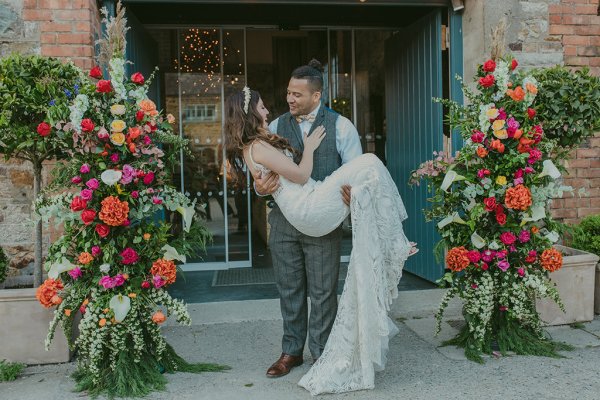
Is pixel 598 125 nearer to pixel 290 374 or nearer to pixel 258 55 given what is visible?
pixel 290 374

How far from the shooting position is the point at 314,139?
3508mm

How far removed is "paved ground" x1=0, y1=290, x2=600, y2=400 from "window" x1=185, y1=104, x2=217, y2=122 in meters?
3.10

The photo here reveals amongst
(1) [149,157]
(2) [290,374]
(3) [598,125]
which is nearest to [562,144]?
(3) [598,125]

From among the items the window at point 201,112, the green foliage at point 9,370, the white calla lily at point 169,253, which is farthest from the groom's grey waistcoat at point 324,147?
the window at point 201,112

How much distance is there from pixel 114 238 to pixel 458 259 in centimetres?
224

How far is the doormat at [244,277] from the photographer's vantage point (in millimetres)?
6484

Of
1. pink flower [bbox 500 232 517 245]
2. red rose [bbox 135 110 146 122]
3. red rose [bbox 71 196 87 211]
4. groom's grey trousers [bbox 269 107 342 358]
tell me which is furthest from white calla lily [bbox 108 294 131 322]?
pink flower [bbox 500 232 517 245]

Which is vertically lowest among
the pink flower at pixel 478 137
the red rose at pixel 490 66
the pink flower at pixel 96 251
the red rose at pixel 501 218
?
the pink flower at pixel 96 251

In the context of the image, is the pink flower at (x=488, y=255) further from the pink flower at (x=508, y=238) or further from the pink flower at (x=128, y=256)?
the pink flower at (x=128, y=256)

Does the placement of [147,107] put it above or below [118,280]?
above

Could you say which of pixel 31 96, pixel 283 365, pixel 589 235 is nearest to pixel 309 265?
pixel 283 365

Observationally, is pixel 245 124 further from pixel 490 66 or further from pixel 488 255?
pixel 488 255

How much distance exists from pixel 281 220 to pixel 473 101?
63.6 inches

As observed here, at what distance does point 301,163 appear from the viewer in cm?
345
